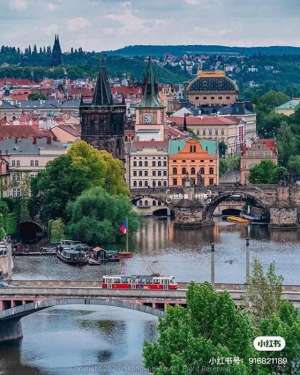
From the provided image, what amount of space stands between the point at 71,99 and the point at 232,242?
58.7 m

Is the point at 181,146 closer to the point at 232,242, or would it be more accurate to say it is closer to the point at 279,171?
the point at 279,171

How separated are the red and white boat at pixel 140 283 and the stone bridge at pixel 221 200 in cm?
2727

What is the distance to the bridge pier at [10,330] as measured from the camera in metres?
49.7

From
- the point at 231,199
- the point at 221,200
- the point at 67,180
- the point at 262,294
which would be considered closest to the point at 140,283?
the point at 262,294

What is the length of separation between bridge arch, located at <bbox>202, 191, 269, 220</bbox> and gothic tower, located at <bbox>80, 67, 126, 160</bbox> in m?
5.73

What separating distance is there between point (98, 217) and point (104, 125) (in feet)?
50.6

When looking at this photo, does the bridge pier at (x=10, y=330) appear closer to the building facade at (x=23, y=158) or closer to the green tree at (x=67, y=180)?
the green tree at (x=67, y=180)

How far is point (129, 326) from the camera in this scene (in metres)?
50.9

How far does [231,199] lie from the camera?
8369 centimetres

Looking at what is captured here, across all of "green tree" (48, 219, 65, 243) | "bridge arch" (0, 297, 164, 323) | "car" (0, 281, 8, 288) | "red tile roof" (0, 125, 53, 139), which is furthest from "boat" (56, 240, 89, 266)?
"red tile roof" (0, 125, 53, 139)

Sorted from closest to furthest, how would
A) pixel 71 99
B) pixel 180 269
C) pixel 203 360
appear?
pixel 203 360, pixel 180 269, pixel 71 99

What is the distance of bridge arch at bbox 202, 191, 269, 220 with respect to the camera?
3194 inches

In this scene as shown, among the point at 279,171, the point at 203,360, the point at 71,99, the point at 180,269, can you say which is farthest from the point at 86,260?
the point at 71,99

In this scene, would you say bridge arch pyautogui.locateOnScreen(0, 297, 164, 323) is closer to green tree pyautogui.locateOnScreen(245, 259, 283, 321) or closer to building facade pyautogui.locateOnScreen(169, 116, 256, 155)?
green tree pyautogui.locateOnScreen(245, 259, 283, 321)
